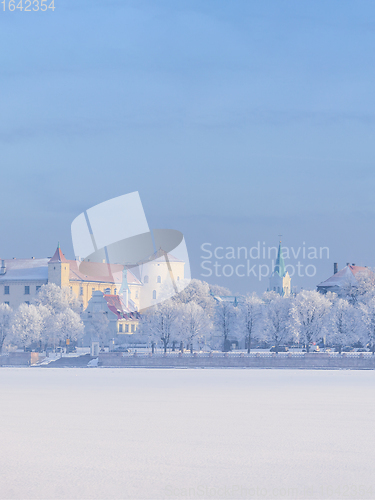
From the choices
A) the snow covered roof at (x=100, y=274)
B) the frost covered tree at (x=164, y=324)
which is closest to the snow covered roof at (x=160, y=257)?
the snow covered roof at (x=100, y=274)

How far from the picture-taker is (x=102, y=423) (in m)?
25.4

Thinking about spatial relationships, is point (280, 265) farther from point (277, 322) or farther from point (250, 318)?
point (277, 322)

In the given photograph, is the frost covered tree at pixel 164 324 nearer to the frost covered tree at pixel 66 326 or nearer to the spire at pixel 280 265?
the frost covered tree at pixel 66 326

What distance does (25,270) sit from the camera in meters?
132

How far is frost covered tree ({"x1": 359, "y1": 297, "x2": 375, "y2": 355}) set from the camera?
79.6 meters

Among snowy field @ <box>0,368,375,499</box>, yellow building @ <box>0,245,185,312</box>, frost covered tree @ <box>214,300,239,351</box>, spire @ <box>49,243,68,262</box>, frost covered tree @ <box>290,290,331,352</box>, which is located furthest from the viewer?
yellow building @ <box>0,245,185,312</box>

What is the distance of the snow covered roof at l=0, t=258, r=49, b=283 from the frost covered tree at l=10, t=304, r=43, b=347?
36.5 meters

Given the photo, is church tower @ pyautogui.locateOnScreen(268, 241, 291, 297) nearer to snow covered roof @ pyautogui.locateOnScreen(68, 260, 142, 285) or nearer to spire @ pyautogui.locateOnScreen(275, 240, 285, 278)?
spire @ pyautogui.locateOnScreen(275, 240, 285, 278)

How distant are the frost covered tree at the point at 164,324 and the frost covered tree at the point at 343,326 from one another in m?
16.9

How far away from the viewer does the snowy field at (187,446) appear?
51.7 feet

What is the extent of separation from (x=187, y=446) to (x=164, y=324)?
222 ft

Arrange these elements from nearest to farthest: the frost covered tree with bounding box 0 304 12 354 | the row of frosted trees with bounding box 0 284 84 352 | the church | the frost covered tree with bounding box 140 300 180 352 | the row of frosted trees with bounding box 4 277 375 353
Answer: the row of frosted trees with bounding box 4 277 375 353
the frost covered tree with bounding box 140 300 180 352
the row of frosted trees with bounding box 0 284 84 352
the frost covered tree with bounding box 0 304 12 354
the church

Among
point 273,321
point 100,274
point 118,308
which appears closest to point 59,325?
point 118,308

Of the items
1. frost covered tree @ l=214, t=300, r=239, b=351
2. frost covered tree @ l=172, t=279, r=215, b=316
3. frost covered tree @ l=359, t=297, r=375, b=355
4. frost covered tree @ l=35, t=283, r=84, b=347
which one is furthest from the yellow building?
frost covered tree @ l=359, t=297, r=375, b=355
